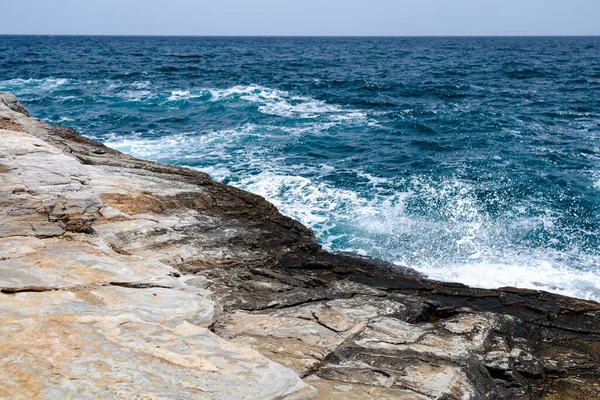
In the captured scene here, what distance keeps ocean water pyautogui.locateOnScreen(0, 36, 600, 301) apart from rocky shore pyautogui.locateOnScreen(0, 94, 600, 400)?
3733 millimetres

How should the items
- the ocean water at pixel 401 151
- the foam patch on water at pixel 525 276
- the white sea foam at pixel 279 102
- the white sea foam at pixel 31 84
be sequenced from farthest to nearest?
the white sea foam at pixel 31 84, the white sea foam at pixel 279 102, the ocean water at pixel 401 151, the foam patch on water at pixel 525 276

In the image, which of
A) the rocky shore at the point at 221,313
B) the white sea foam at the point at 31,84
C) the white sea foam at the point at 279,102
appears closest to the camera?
the rocky shore at the point at 221,313

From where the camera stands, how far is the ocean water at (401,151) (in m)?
13.3

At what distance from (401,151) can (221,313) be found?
16.8 m

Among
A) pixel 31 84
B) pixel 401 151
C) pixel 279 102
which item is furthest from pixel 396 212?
pixel 31 84

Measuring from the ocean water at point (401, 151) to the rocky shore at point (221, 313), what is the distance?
373 cm

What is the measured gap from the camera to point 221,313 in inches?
234

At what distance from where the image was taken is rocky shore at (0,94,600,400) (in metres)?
4.35

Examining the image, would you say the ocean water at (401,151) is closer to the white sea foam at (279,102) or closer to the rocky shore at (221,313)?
the white sea foam at (279,102)

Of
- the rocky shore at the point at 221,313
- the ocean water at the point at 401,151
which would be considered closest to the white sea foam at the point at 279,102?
the ocean water at the point at 401,151

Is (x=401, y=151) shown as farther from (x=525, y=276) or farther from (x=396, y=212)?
(x=525, y=276)

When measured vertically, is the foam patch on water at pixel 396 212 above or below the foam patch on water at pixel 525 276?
above

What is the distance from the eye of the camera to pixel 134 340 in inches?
183

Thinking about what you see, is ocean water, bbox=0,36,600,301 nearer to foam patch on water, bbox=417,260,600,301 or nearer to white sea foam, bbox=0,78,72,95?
foam patch on water, bbox=417,260,600,301
